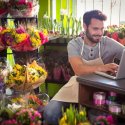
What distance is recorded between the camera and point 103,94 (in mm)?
2588

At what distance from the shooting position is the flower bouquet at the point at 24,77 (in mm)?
3076

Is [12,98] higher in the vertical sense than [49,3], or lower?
lower

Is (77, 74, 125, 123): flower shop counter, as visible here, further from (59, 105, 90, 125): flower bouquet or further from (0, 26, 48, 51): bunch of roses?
(0, 26, 48, 51): bunch of roses

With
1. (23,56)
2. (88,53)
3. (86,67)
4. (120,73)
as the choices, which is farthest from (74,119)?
(23,56)

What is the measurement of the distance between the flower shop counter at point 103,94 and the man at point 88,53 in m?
0.44

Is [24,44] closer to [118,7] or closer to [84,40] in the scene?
[84,40]

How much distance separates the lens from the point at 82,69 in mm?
3090

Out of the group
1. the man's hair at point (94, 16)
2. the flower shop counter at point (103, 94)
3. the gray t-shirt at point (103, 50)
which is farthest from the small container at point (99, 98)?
the man's hair at point (94, 16)

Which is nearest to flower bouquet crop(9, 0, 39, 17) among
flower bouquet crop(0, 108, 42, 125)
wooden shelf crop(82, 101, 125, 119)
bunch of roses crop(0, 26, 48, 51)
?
bunch of roses crop(0, 26, 48, 51)

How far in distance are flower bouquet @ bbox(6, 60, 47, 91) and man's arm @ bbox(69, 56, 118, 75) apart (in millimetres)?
345

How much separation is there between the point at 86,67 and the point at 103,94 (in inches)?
21.2

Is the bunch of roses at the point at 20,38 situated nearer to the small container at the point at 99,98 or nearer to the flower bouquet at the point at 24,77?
the flower bouquet at the point at 24,77

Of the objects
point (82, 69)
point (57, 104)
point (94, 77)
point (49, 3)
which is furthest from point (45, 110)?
point (49, 3)

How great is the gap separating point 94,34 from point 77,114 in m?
1.20
